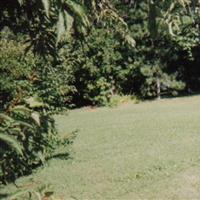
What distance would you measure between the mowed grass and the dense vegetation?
76 cm

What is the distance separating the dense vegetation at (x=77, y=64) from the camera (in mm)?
1642

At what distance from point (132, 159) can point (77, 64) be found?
922cm

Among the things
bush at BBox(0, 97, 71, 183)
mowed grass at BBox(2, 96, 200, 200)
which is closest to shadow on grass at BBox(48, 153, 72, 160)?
mowed grass at BBox(2, 96, 200, 200)

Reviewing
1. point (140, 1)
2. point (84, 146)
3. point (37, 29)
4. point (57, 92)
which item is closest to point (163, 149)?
point (84, 146)

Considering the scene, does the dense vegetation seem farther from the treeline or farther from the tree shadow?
the tree shadow

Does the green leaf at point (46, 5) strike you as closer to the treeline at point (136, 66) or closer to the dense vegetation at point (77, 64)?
the dense vegetation at point (77, 64)

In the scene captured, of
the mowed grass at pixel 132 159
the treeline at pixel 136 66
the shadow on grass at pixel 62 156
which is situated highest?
the treeline at pixel 136 66

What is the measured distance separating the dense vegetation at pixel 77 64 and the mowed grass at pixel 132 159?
0.76 meters

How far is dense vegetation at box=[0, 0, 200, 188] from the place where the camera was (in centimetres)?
164

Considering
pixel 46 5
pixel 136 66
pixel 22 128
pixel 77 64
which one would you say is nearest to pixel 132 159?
pixel 22 128

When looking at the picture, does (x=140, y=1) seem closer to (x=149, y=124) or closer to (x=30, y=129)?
(x=30, y=129)

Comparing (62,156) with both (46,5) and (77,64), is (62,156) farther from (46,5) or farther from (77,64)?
(77,64)

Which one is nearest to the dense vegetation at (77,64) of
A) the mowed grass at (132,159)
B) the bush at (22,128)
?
the bush at (22,128)

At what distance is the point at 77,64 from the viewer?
1900 centimetres
